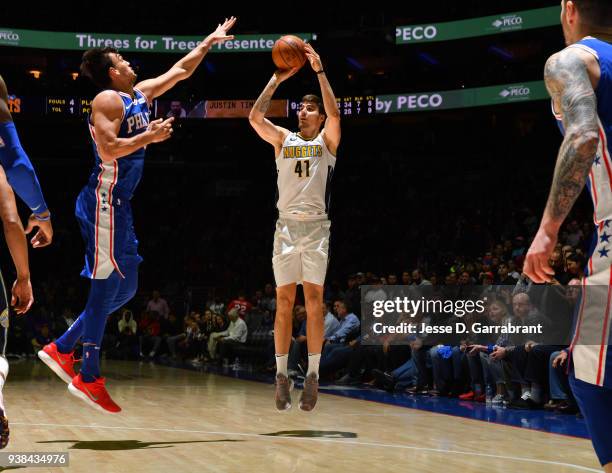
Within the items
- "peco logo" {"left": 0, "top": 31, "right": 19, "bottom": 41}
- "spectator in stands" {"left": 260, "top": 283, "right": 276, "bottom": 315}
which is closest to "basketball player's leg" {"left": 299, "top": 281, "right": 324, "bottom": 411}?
"spectator in stands" {"left": 260, "top": 283, "right": 276, "bottom": 315}

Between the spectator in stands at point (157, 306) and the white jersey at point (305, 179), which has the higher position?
the white jersey at point (305, 179)

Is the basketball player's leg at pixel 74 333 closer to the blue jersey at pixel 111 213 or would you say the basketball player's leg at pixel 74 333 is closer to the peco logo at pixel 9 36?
the blue jersey at pixel 111 213

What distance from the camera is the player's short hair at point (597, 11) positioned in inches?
89.4

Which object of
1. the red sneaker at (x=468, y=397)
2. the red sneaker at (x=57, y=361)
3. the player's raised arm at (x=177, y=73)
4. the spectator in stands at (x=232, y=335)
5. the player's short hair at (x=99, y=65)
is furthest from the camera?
the spectator in stands at (x=232, y=335)

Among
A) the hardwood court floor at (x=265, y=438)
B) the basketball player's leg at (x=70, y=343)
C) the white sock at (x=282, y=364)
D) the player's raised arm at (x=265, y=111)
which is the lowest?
the hardwood court floor at (x=265, y=438)

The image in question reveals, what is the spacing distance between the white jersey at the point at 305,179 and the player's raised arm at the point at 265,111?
129 millimetres

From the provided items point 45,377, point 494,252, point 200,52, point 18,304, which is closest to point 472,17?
point 494,252

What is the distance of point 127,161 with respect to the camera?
520 cm

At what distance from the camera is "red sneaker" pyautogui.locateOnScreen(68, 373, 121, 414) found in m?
4.85

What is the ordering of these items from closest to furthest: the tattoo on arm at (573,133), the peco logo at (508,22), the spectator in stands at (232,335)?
the tattoo on arm at (573,133), the spectator in stands at (232,335), the peco logo at (508,22)

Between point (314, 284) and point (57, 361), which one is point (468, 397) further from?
point (57, 361)

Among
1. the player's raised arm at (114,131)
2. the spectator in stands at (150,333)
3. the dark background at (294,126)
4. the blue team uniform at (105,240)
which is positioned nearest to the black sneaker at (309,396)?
the blue team uniform at (105,240)

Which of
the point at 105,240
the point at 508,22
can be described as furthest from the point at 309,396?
the point at 508,22

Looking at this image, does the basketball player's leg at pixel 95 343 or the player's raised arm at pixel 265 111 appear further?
the player's raised arm at pixel 265 111
